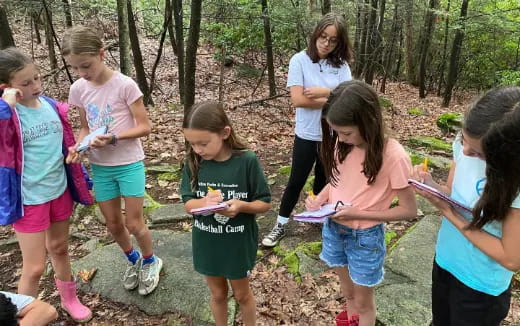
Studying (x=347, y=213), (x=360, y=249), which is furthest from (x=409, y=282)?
(x=347, y=213)

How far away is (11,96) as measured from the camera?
2.34 metres

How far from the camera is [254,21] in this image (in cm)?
1159

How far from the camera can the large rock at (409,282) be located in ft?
9.41

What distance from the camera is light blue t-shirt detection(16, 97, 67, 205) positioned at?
2537 millimetres

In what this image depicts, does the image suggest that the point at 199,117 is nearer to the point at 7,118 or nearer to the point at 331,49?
the point at 7,118

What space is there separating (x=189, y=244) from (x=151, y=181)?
2.24m

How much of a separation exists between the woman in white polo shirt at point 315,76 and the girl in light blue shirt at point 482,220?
144 cm

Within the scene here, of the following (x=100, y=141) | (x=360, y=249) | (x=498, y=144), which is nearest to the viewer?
(x=498, y=144)

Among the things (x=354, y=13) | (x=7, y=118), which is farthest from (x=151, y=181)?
(x=354, y=13)

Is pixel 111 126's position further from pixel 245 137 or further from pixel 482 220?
pixel 245 137

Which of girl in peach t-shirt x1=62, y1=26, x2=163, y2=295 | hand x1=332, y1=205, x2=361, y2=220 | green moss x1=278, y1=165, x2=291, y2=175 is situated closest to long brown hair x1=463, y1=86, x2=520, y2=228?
hand x1=332, y1=205, x2=361, y2=220

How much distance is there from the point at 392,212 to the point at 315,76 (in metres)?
1.61

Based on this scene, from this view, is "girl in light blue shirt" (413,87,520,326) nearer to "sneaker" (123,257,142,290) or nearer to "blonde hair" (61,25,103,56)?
"blonde hair" (61,25,103,56)

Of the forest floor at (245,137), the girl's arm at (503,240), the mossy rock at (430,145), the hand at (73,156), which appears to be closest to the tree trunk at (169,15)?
the forest floor at (245,137)
